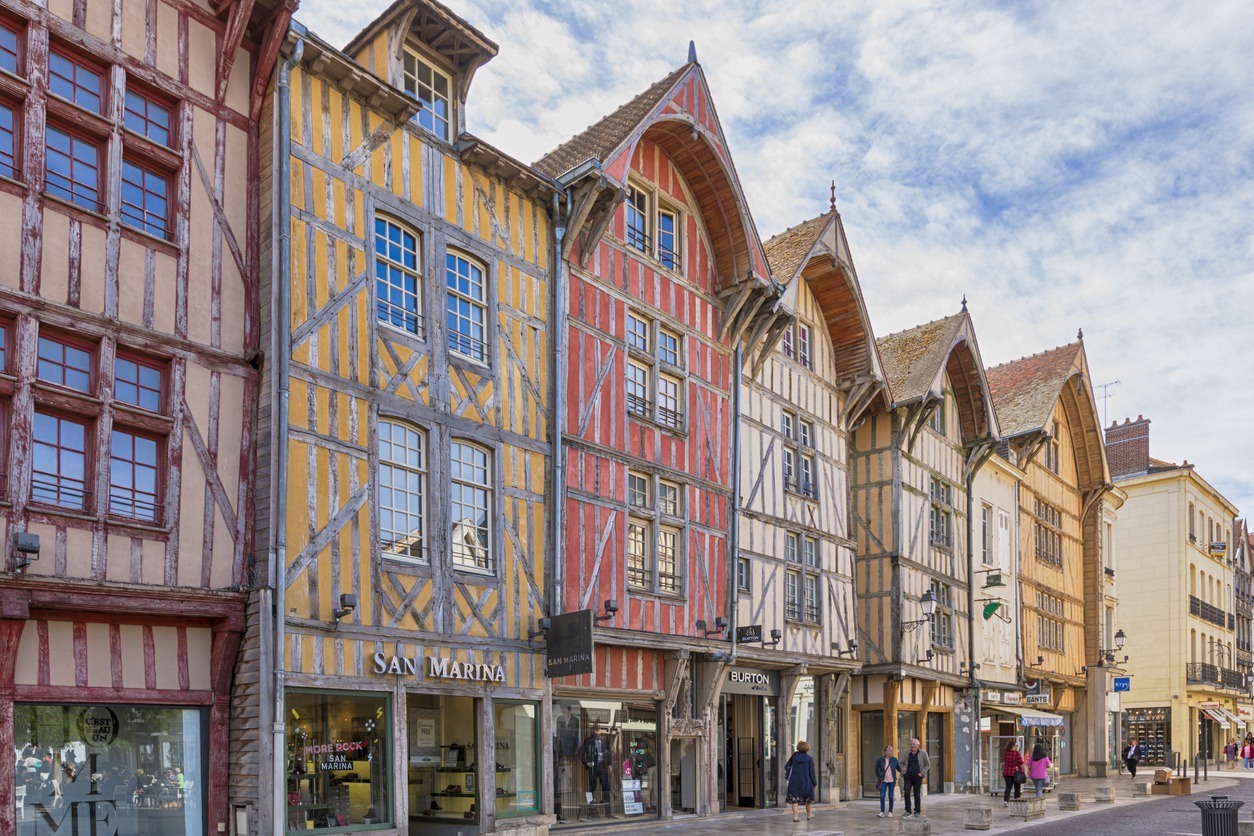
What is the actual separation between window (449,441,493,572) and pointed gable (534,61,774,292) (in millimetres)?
4066

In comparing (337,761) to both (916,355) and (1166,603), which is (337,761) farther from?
(1166,603)

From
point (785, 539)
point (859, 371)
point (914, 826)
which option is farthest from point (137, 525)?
point (859, 371)

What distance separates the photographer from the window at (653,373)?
57.6 ft

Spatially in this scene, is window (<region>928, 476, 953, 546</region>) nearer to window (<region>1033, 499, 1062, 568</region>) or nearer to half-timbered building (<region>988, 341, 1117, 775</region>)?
half-timbered building (<region>988, 341, 1117, 775</region>)

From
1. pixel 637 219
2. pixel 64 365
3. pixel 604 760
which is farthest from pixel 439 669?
pixel 637 219

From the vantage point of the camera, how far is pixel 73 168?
35.0 feet

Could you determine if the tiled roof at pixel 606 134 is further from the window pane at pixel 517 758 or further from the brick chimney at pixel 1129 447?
the brick chimney at pixel 1129 447

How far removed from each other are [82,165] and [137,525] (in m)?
3.27

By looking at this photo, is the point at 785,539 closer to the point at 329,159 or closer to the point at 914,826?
the point at 914,826

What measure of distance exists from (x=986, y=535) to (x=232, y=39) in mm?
23066

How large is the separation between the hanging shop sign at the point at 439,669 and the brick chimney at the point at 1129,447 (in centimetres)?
4074

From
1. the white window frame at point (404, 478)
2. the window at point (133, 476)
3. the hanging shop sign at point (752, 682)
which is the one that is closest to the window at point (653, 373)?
the white window frame at point (404, 478)

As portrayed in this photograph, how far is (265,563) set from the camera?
1150 cm

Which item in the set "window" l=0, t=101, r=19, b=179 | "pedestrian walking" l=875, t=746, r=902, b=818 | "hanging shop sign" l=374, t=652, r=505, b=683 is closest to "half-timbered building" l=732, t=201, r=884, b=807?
"pedestrian walking" l=875, t=746, r=902, b=818
